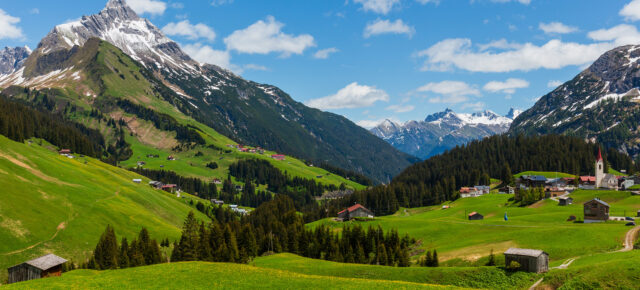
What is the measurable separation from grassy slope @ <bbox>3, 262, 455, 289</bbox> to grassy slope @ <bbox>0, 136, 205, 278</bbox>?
4580cm

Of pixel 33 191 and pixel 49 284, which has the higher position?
pixel 33 191

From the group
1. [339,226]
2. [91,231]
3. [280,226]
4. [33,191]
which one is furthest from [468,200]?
[33,191]

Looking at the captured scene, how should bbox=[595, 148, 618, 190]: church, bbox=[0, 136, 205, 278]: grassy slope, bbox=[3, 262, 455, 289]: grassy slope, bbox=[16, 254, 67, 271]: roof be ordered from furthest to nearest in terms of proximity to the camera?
bbox=[595, 148, 618, 190]: church < bbox=[0, 136, 205, 278]: grassy slope < bbox=[16, 254, 67, 271]: roof < bbox=[3, 262, 455, 289]: grassy slope

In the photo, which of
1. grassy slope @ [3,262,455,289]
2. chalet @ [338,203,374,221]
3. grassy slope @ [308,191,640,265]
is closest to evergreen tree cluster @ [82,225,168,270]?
grassy slope @ [3,262,455,289]

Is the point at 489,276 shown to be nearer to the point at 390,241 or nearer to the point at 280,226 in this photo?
the point at 390,241

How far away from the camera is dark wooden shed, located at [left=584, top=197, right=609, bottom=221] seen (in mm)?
100375

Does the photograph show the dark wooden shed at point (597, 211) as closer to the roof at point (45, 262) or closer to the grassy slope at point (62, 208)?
the roof at point (45, 262)

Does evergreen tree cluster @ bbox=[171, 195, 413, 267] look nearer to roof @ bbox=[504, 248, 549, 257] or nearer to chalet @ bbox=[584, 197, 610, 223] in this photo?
roof @ bbox=[504, 248, 549, 257]

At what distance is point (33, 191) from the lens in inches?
4656

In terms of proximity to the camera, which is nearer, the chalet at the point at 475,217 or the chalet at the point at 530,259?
the chalet at the point at 530,259

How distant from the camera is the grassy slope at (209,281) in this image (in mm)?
47062

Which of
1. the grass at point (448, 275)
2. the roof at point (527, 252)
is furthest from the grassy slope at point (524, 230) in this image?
the grass at point (448, 275)

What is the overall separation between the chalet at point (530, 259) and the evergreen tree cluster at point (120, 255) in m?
78.1

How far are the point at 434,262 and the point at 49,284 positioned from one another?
206 ft
